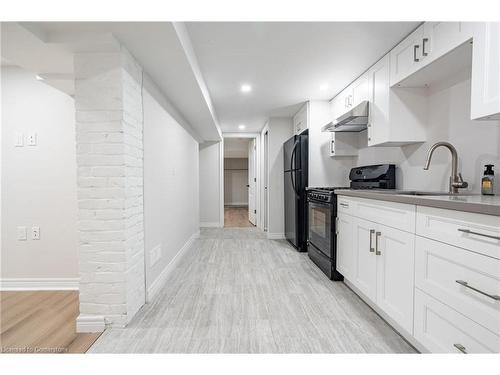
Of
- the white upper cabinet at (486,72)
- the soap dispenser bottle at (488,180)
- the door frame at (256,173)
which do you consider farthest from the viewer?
the door frame at (256,173)

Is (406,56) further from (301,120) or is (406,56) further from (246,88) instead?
(301,120)

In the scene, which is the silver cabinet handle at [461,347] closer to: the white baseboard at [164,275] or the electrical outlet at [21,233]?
the white baseboard at [164,275]

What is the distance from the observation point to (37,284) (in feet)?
7.44

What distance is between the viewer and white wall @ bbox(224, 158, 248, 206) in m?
10.6

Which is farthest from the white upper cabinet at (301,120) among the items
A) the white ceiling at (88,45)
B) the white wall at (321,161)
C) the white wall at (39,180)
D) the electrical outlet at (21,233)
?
the electrical outlet at (21,233)

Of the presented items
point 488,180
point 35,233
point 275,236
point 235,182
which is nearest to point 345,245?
point 488,180

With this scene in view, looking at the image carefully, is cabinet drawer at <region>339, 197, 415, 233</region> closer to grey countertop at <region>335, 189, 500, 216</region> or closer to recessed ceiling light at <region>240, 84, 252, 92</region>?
grey countertop at <region>335, 189, 500, 216</region>

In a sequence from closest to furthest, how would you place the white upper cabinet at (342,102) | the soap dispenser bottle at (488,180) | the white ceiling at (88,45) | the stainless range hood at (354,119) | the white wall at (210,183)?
the white ceiling at (88,45), the soap dispenser bottle at (488,180), the stainless range hood at (354,119), the white upper cabinet at (342,102), the white wall at (210,183)

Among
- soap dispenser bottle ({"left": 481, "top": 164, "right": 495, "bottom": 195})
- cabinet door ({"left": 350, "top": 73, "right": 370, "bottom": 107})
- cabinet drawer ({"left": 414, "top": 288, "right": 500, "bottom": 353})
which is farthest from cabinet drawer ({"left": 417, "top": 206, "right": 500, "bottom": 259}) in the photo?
cabinet door ({"left": 350, "top": 73, "right": 370, "bottom": 107})

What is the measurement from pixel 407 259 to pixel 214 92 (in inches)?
109

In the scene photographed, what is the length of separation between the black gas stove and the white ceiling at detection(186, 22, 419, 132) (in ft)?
3.58

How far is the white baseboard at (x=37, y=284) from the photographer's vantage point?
2.24 metres

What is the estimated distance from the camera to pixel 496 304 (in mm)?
958

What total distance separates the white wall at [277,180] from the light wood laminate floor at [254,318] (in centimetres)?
149
